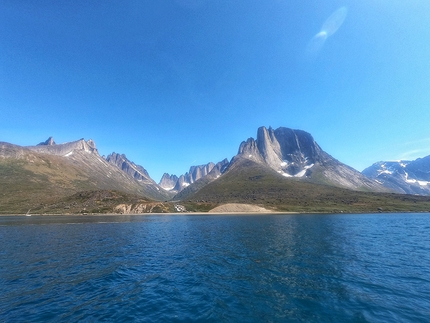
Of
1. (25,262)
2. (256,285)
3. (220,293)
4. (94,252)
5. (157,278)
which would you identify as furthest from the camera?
(94,252)

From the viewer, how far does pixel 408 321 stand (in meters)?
19.5

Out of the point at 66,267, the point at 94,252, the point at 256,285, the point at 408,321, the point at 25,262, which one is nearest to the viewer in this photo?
the point at 408,321

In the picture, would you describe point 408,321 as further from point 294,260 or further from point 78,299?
point 78,299

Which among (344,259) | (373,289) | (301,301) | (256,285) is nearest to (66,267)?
(256,285)

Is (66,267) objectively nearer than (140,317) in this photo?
No

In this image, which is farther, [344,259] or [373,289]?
[344,259]

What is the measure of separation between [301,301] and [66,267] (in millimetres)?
37329

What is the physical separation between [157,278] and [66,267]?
17782 millimetres

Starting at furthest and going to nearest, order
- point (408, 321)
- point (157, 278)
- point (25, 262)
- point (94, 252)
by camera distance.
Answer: point (94, 252)
point (25, 262)
point (157, 278)
point (408, 321)

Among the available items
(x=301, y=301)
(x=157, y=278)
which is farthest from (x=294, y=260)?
(x=157, y=278)

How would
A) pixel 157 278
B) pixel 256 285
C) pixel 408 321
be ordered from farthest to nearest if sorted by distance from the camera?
pixel 157 278 → pixel 256 285 → pixel 408 321

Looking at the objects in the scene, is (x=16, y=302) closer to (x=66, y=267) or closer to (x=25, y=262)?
(x=66, y=267)

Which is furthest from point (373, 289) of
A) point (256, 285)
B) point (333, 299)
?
point (256, 285)

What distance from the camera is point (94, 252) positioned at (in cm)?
4912
